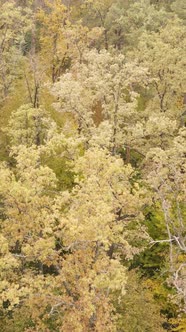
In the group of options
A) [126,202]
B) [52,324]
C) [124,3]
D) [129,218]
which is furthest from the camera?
[124,3]

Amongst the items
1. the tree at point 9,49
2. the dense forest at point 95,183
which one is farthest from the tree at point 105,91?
the tree at point 9,49

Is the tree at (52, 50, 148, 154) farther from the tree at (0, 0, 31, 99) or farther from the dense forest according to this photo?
the tree at (0, 0, 31, 99)

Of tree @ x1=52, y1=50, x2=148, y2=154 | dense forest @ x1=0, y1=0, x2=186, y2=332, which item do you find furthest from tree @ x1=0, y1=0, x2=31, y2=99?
tree @ x1=52, y1=50, x2=148, y2=154

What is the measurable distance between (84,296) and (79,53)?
32527 millimetres

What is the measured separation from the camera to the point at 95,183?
2075cm

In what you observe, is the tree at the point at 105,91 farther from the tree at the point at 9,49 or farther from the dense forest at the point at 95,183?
the tree at the point at 9,49

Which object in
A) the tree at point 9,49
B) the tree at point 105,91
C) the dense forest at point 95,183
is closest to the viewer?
the dense forest at point 95,183

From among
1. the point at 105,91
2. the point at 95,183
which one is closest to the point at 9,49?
the point at 105,91

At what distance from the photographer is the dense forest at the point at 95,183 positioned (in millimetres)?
18453

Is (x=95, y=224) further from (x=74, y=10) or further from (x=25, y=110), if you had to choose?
(x=74, y=10)

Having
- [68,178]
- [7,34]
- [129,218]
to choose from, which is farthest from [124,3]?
[129,218]

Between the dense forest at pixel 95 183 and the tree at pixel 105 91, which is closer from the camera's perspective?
the dense forest at pixel 95 183

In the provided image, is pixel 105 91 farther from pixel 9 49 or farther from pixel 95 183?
pixel 9 49

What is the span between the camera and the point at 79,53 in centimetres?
4534
